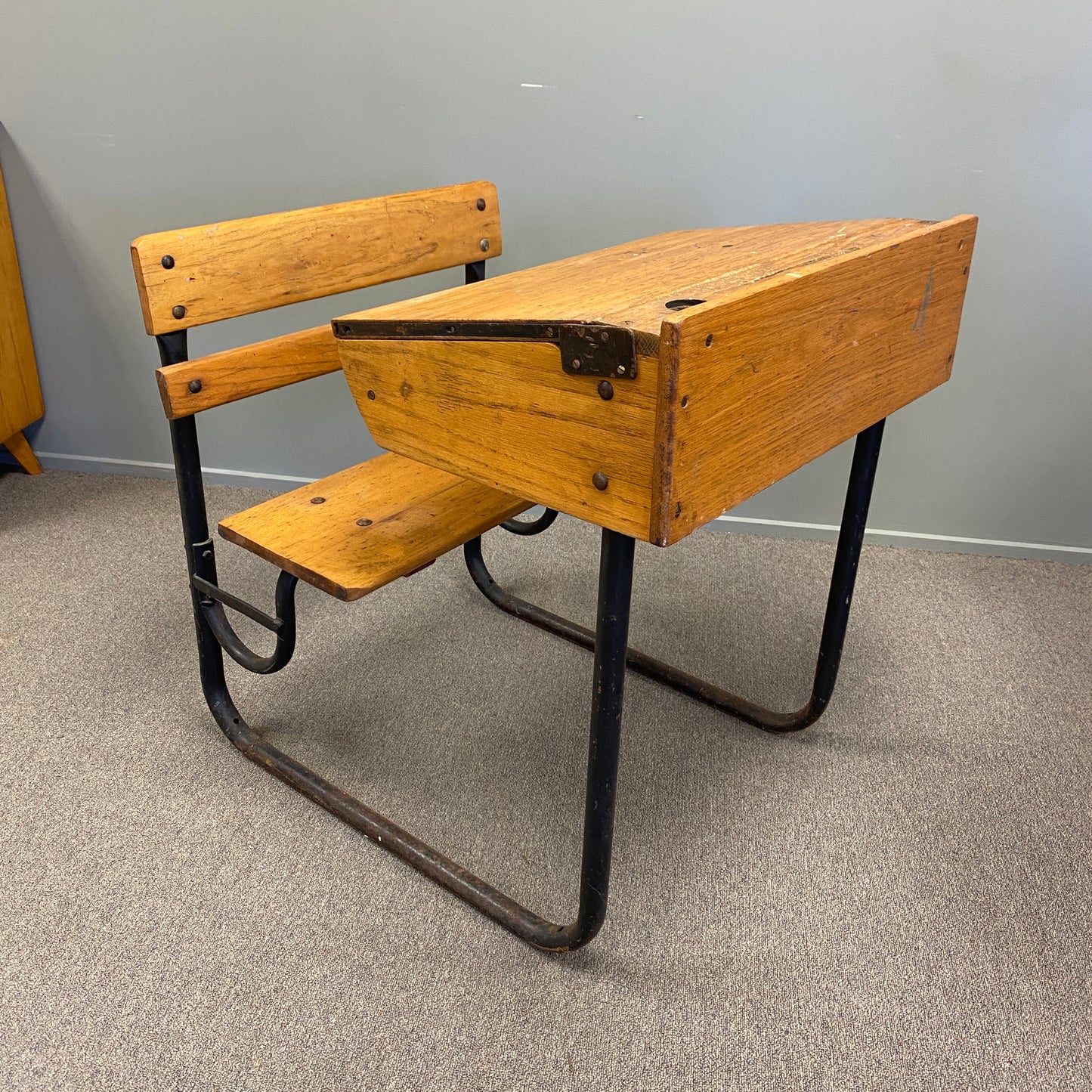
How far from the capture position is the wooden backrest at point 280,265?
122cm

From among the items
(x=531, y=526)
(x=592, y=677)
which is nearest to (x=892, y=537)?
(x=531, y=526)

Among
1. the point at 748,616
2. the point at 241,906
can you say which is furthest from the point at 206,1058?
the point at 748,616

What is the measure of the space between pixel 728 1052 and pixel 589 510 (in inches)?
25.9

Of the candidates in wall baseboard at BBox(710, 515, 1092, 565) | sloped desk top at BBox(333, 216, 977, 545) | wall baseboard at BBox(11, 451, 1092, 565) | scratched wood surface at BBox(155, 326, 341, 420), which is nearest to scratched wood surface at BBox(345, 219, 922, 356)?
sloped desk top at BBox(333, 216, 977, 545)

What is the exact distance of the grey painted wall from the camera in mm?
1847

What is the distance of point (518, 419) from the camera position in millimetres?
938

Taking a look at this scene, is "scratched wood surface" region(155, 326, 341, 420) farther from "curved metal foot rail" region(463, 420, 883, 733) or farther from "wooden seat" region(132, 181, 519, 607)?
"curved metal foot rail" region(463, 420, 883, 733)

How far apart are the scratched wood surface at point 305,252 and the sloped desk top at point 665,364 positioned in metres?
0.27

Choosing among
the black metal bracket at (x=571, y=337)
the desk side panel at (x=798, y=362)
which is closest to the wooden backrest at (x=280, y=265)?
the black metal bracket at (x=571, y=337)

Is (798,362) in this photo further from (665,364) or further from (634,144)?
(634,144)

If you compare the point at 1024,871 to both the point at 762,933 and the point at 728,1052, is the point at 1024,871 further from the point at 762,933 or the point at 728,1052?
the point at 728,1052

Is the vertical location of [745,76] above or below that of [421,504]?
above

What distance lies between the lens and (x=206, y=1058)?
1116mm

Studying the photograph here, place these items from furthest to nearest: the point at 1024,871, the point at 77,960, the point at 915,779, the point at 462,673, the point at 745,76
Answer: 1. the point at 745,76
2. the point at 462,673
3. the point at 915,779
4. the point at 1024,871
5. the point at 77,960
